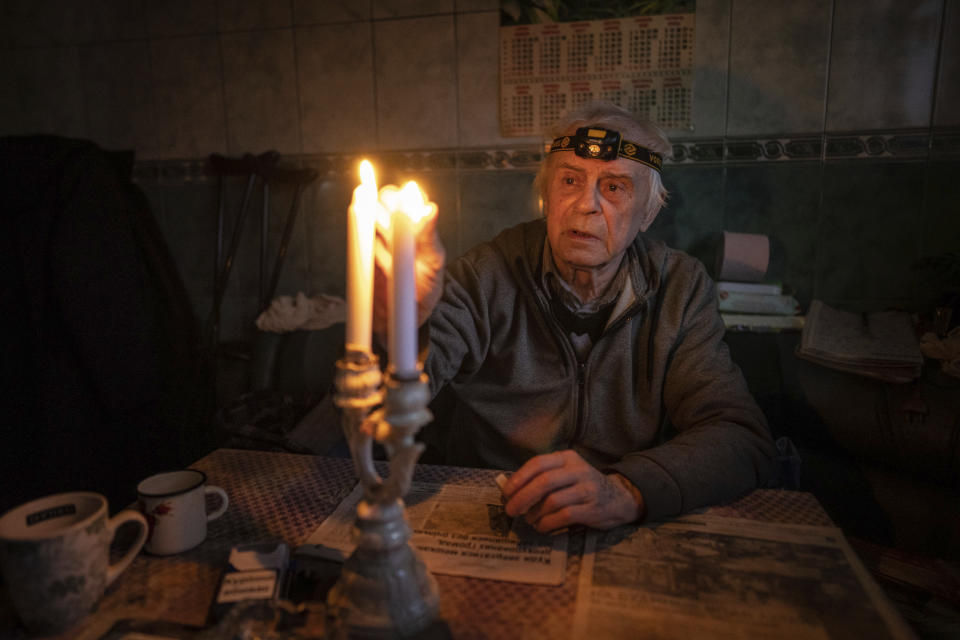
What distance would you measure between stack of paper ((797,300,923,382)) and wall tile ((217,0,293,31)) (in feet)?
7.49

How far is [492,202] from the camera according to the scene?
7.71ft

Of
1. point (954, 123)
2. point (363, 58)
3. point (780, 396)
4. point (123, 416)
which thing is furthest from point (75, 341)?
point (954, 123)

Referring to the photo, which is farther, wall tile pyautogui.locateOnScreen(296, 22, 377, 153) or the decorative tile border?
wall tile pyautogui.locateOnScreen(296, 22, 377, 153)

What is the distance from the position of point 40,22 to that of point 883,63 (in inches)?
134

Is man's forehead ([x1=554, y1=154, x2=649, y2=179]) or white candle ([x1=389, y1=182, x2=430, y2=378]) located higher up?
man's forehead ([x1=554, y1=154, x2=649, y2=179])

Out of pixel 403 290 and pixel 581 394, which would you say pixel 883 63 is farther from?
pixel 403 290

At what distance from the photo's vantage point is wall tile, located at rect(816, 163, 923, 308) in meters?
2.06

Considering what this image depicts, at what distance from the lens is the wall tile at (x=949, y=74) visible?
1967 millimetres

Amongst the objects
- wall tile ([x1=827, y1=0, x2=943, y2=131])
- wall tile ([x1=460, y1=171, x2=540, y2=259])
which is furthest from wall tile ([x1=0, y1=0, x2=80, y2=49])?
wall tile ([x1=827, y1=0, x2=943, y2=131])

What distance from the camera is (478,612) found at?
660 mm

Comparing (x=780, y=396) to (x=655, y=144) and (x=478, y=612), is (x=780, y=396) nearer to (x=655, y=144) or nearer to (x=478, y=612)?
(x=655, y=144)

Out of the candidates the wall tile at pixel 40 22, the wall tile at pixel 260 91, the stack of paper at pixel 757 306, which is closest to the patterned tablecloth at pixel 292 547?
the stack of paper at pixel 757 306

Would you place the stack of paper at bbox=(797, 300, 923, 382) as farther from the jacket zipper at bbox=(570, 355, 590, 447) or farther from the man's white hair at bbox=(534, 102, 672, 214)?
the jacket zipper at bbox=(570, 355, 590, 447)

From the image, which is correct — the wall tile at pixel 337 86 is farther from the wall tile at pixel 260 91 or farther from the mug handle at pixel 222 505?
the mug handle at pixel 222 505
